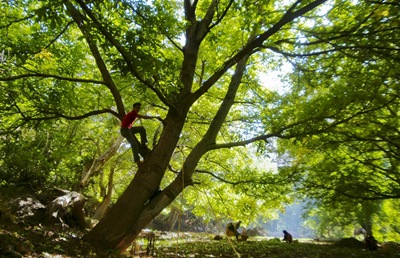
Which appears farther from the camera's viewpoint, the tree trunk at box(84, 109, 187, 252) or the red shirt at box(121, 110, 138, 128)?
the red shirt at box(121, 110, 138, 128)

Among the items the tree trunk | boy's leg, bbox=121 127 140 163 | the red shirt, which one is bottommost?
the tree trunk

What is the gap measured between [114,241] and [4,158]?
8949 millimetres

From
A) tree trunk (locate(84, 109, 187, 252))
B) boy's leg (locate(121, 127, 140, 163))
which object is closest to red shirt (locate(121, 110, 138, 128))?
boy's leg (locate(121, 127, 140, 163))

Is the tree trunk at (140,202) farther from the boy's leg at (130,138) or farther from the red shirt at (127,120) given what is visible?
the red shirt at (127,120)

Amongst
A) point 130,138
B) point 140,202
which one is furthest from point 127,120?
point 140,202

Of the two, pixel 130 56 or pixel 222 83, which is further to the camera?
pixel 222 83

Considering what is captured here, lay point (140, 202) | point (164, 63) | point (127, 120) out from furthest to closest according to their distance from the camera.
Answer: point (127, 120), point (140, 202), point (164, 63)

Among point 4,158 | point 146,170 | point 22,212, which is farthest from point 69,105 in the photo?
point 4,158

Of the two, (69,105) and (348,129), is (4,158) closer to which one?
(69,105)

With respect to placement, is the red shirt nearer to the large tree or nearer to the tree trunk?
the large tree

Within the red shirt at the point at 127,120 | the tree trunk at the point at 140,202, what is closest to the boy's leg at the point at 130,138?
the red shirt at the point at 127,120

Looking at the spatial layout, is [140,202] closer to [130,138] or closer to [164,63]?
[130,138]

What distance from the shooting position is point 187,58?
20.1 feet

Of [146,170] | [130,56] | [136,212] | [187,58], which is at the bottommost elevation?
[136,212]
